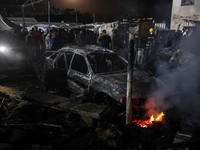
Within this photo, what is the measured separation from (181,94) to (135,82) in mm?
2762

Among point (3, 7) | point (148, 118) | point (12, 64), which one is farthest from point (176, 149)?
point (3, 7)

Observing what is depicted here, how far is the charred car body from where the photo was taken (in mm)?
4512

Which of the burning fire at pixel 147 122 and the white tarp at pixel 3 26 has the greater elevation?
the white tarp at pixel 3 26

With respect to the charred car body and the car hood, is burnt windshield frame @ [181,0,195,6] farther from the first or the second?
the car hood

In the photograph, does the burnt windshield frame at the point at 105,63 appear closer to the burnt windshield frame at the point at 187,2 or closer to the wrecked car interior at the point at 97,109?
the wrecked car interior at the point at 97,109

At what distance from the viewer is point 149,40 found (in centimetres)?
1246

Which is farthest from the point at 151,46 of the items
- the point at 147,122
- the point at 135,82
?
the point at 147,122

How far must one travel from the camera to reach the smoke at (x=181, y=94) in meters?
4.53

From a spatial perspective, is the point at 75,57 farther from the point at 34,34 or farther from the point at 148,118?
the point at 34,34

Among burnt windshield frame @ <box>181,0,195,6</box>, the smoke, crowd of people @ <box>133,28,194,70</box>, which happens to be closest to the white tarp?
crowd of people @ <box>133,28,194,70</box>

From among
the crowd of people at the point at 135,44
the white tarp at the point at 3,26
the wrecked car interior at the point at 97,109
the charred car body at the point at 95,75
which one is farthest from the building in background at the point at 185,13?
the charred car body at the point at 95,75

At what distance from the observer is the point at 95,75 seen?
5062 mm

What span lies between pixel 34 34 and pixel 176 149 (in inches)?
461

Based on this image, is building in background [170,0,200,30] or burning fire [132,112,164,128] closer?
burning fire [132,112,164,128]
